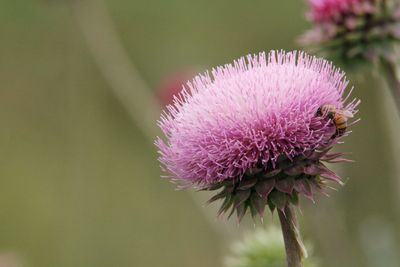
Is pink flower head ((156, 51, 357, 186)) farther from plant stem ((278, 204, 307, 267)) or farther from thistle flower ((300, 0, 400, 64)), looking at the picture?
thistle flower ((300, 0, 400, 64))

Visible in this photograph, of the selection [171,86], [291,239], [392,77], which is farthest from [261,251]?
[171,86]

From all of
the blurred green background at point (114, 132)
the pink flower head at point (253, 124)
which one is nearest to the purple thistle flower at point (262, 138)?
the pink flower head at point (253, 124)

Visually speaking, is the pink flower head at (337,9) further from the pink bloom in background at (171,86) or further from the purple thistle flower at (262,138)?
the pink bloom in background at (171,86)

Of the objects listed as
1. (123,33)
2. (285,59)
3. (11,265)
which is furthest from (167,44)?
(285,59)

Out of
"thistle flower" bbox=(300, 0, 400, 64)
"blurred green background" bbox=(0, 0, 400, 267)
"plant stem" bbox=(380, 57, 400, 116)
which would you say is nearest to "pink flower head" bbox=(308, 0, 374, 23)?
"thistle flower" bbox=(300, 0, 400, 64)

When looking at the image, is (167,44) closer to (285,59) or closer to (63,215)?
(63,215)

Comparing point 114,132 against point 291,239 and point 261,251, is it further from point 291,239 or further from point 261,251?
point 291,239
